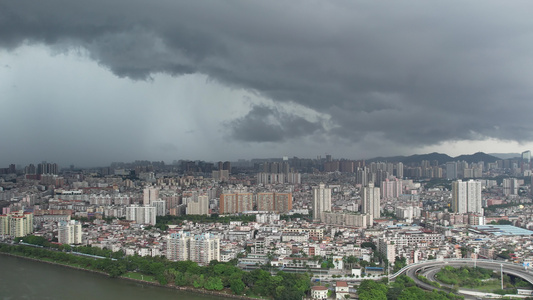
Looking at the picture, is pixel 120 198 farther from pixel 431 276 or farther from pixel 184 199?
pixel 431 276

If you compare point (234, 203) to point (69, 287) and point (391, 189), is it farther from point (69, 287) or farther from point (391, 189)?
point (69, 287)

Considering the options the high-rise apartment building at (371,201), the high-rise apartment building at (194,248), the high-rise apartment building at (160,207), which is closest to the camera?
the high-rise apartment building at (194,248)

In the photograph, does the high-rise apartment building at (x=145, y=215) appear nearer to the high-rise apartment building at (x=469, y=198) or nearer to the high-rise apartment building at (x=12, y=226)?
the high-rise apartment building at (x=12, y=226)

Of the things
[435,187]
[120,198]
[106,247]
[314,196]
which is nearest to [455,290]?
[106,247]

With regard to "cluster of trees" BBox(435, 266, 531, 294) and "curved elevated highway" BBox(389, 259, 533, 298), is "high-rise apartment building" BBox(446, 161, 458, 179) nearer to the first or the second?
"curved elevated highway" BBox(389, 259, 533, 298)

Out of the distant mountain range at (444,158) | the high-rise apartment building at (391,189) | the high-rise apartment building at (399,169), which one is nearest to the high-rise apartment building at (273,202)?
the high-rise apartment building at (391,189)

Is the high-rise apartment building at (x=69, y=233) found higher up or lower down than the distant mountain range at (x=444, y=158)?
lower down

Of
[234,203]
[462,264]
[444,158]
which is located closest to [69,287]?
[462,264]
